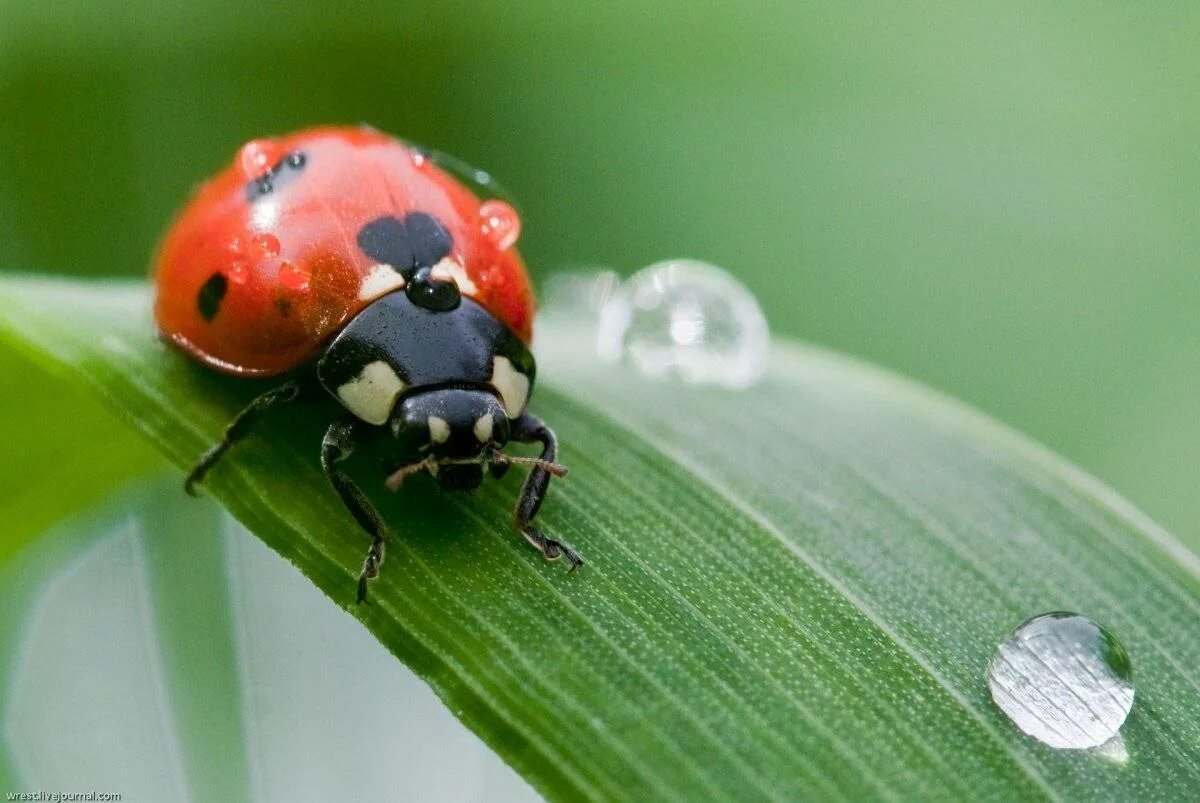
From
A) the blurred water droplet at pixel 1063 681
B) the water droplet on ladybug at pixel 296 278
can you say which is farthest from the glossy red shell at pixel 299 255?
the blurred water droplet at pixel 1063 681

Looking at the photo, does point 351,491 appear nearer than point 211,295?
Yes

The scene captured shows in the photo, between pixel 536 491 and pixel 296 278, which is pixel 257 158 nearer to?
pixel 296 278

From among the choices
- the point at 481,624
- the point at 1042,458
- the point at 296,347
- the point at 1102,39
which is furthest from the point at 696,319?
the point at 1102,39

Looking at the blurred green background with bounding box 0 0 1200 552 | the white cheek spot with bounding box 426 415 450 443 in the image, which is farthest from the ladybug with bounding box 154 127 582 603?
the blurred green background with bounding box 0 0 1200 552

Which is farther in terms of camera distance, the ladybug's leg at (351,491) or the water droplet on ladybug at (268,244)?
the water droplet on ladybug at (268,244)

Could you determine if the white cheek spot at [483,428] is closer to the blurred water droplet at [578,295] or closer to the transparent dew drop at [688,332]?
the transparent dew drop at [688,332]

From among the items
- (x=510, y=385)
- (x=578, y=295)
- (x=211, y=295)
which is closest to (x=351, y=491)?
(x=510, y=385)

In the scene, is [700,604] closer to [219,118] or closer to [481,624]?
[481,624]
